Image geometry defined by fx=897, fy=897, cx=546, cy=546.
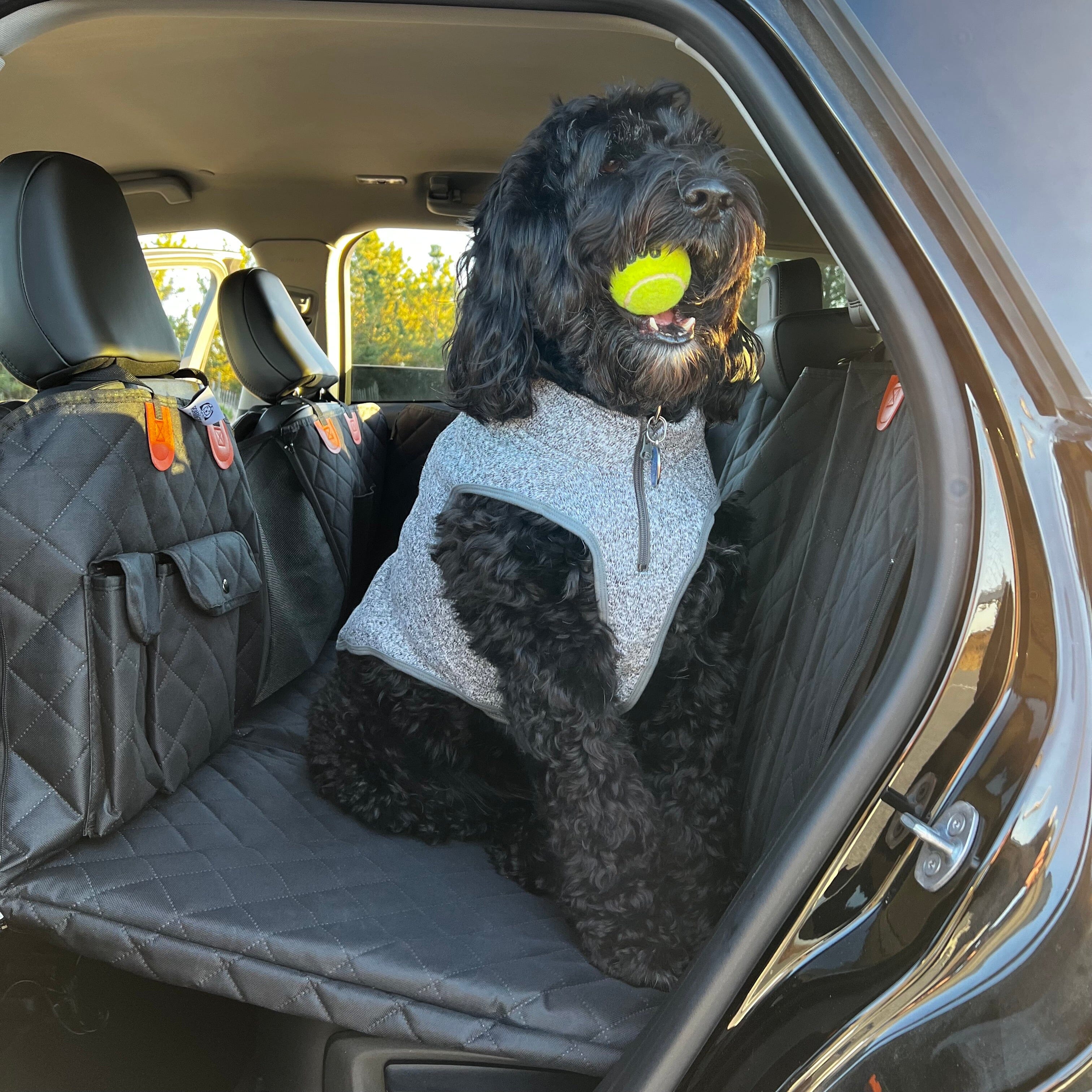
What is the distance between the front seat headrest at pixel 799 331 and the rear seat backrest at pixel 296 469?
135cm

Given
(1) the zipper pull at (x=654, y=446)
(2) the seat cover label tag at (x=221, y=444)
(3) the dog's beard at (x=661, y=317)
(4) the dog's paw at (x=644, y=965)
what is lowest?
(4) the dog's paw at (x=644, y=965)

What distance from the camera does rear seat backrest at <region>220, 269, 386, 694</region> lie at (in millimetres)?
2500

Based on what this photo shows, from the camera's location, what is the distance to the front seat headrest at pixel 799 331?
1.76 m

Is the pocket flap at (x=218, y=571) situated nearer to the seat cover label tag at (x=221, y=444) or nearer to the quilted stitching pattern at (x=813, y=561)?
the seat cover label tag at (x=221, y=444)

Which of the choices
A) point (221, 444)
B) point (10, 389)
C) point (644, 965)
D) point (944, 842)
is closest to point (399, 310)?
point (10, 389)

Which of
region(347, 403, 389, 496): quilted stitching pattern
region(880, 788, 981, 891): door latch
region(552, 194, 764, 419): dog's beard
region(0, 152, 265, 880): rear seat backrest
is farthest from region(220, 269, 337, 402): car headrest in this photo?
region(880, 788, 981, 891): door latch

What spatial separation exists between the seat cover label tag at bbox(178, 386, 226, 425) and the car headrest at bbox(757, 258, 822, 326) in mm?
1221

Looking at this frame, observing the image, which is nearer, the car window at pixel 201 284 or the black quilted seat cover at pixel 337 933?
the black quilted seat cover at pixel 337 933

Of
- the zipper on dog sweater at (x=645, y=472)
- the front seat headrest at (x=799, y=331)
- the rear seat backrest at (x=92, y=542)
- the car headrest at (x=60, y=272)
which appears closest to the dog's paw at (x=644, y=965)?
the zipper on dog sweater at (x=645, y=472)

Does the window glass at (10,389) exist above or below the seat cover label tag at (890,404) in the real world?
below

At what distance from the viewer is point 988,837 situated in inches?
→ 30.9

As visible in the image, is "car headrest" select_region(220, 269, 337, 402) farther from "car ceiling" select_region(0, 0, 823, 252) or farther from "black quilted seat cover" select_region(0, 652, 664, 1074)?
"black quilted seat cover" select_region(0, 652, 664, 1074)

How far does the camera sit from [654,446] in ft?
5.09

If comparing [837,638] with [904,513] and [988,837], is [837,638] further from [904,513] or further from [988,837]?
[988,837]
